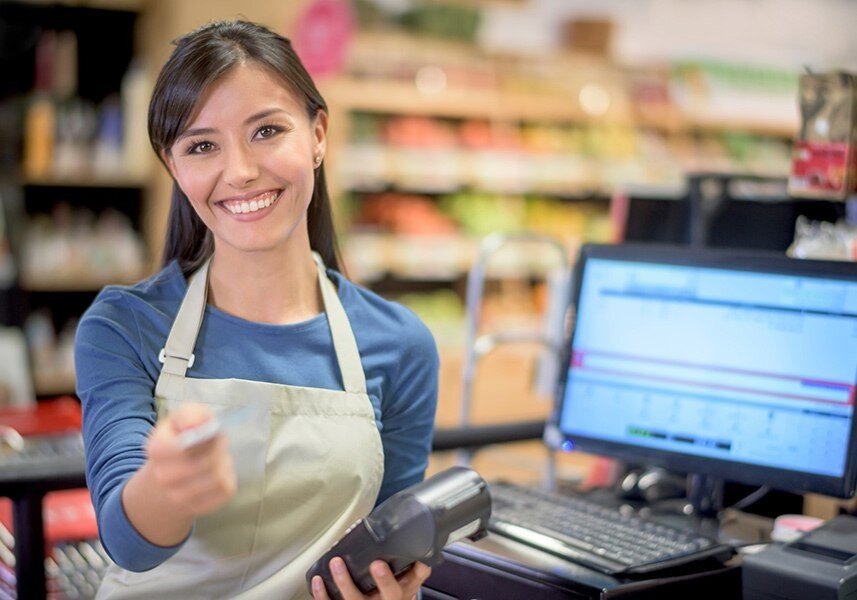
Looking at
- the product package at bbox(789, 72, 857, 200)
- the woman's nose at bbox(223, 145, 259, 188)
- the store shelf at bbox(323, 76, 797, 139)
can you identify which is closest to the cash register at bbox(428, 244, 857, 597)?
the product package at bbox(789, 72, 857, 200)

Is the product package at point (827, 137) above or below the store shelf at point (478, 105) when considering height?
below

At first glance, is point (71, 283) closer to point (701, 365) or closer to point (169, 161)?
point (169, 161)

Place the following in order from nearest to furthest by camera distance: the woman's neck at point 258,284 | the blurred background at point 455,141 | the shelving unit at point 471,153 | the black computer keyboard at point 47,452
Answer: the woman's neck at point 258,284 → the black computer keyboard at point 47,452 → the blurred background at point 455,141 → the shelving unit at point 471,153

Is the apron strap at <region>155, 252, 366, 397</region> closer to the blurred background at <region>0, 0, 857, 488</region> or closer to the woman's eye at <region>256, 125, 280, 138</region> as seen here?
the woman's eye at <region>256, 125, 280, 138</region>

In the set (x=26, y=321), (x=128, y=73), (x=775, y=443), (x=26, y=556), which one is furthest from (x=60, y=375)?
(x=775, y=443)

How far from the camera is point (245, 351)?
171cm

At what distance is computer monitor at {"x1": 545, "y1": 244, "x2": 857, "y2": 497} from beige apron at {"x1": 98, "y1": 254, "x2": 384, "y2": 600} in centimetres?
60

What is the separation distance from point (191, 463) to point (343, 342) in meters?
0.61

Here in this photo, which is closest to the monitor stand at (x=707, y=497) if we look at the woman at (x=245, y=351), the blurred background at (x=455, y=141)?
the blurred background at (x=455, y=141)

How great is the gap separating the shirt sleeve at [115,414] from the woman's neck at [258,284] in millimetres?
152

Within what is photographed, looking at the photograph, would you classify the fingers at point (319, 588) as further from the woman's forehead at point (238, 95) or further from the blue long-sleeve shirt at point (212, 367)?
the woman's forehead at point (238, 95)

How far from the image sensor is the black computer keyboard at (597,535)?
1702 millimetres

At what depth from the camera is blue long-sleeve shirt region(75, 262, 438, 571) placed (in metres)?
1.45

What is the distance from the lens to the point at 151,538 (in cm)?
135
